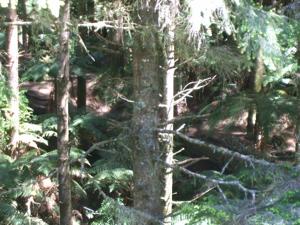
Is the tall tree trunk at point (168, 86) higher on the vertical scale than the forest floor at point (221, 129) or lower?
higher

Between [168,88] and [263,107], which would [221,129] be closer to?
[263,107]

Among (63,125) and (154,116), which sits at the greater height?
(154,116)

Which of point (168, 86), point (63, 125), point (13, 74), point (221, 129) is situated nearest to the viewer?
point (63, 125)

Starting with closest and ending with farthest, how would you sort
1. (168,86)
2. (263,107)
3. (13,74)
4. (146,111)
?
(146,111)
(168,86)
(13,74)
(263,107)

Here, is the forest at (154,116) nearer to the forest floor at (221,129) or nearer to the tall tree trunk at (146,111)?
the tall tree trunk at (146,111)

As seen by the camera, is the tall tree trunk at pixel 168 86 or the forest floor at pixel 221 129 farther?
the forest floor at pixel 221 129

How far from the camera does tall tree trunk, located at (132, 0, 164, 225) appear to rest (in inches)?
209

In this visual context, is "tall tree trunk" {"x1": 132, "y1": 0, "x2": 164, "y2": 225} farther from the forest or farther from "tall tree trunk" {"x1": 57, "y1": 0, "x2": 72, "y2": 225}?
"tall tree trunk" {"x1": 57, "y1": 0, "x2": 72, "y2": 225}

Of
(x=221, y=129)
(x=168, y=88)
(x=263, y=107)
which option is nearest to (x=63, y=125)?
(x=168, y=88)

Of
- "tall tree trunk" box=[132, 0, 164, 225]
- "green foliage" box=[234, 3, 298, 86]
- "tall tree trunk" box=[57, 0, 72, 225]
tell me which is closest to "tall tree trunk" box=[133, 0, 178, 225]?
"tall tree trunk" box=[132, 0, 164, 225]

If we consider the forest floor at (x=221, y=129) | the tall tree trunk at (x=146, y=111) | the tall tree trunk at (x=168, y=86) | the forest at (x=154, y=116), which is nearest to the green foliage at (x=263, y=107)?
the forest at (x=154, y=116)

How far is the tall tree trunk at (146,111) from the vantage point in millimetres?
5309

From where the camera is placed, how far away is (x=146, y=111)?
548cm

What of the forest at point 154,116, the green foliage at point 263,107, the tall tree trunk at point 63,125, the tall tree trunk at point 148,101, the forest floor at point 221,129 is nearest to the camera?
the forest at point 154,116
